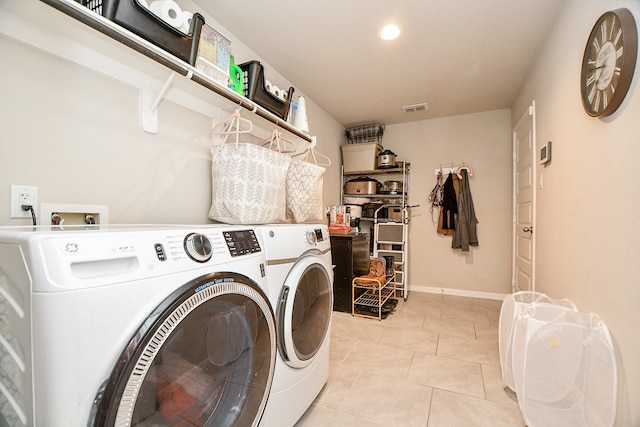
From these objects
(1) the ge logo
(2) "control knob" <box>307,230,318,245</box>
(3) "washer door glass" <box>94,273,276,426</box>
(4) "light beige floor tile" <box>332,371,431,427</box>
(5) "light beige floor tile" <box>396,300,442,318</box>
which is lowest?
(5) "light beige floor tile" <box>396,300,442,318</box>

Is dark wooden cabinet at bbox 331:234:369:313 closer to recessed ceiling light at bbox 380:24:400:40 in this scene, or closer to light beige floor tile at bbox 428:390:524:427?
light beige floor tile at bbox 428:390:524:427

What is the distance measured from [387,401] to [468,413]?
15.9 inches

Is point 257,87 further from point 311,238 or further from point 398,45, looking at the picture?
point 398,45

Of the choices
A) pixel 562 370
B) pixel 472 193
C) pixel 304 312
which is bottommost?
pixel 562 370

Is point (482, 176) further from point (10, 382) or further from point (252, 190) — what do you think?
point (10, 382)

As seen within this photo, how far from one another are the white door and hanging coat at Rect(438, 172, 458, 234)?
69 cm

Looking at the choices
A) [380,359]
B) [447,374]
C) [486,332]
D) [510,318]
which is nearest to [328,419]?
[380,359]

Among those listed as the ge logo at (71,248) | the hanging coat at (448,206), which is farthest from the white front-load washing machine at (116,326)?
the hanging coat at (448,206)

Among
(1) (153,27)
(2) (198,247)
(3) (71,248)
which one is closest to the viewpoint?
(3) (71,248)

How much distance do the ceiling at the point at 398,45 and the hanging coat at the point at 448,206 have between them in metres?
1.01

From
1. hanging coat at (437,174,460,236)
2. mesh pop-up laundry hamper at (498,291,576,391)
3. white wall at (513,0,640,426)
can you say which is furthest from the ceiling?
mesh pop-up laundry hamper at (498,291,576,391)

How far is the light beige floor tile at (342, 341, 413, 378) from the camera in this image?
6.09 feet

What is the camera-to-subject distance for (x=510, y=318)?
1.62 meters

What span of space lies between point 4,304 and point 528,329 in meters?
1.83
